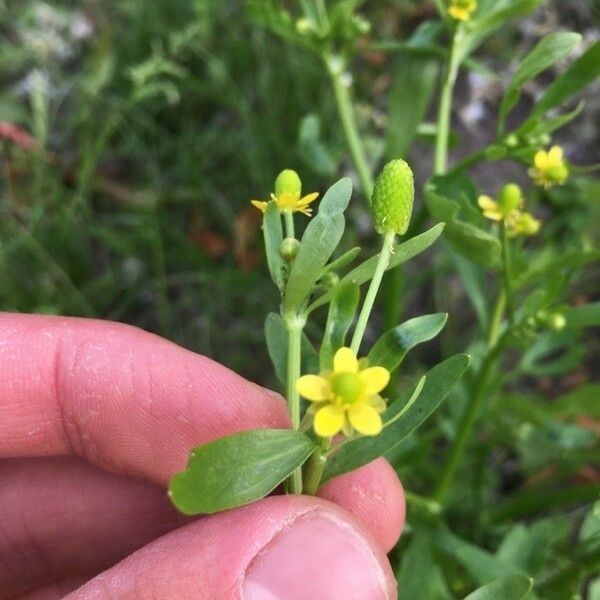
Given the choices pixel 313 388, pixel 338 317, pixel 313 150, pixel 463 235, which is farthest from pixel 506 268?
pixel 313 150

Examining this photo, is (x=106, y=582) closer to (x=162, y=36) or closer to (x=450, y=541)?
(x=450, y=541)

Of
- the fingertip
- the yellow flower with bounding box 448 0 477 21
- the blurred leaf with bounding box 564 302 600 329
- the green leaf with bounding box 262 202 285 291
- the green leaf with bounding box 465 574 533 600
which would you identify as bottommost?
the fingertip

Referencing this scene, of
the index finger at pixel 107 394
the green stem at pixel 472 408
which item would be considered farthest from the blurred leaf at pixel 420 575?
the index finger at pixel 107 394

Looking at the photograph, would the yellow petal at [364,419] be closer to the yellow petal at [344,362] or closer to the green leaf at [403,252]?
the yellow petal at [344,362]

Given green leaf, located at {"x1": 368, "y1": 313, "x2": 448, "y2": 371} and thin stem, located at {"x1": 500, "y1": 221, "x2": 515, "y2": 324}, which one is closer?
green leaf, located at {"x1": 368, "y1": 313, "x2": 448, "y2": 371}

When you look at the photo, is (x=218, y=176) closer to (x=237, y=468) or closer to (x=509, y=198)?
(x=509, y=198)

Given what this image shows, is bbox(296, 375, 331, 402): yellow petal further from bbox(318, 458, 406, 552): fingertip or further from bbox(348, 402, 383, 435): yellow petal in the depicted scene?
bbox(318, 458, 406, 552): fingertip

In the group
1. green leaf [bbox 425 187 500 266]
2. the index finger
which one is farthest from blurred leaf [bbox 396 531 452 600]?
green leaf [bbox 425 187 500 266]
